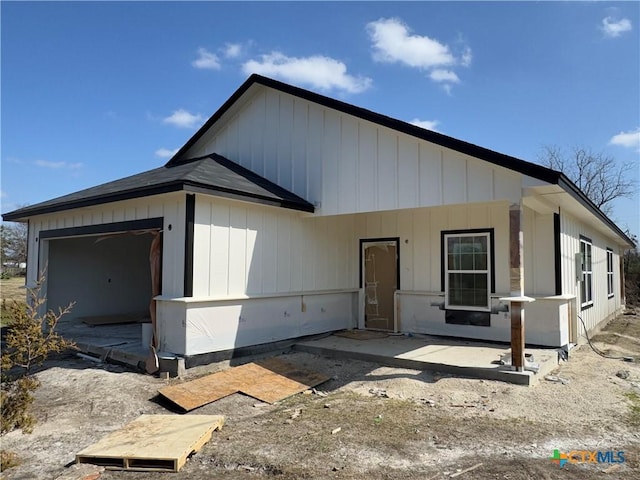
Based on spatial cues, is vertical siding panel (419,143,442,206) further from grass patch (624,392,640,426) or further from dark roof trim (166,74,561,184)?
grass patch (624,392,640,426)

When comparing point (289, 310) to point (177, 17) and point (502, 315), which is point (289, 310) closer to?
point (502, 315)

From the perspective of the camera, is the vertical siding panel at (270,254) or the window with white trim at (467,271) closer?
the vertical siding panel at (270,254)

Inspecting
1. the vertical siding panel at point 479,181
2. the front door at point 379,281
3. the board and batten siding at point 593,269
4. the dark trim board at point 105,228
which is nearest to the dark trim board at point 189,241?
the dark trim board at point 105,228

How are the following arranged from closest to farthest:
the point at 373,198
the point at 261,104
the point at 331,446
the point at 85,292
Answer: the point at 331,446 → the point at 373,198 → the point at 261,104 → the point at 85,292

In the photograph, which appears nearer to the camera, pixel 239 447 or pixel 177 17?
pixel 239 447

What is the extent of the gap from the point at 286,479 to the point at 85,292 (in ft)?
31.0

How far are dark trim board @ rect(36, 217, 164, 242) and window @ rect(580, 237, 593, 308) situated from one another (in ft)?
29.3

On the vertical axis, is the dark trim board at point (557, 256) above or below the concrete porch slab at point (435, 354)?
above

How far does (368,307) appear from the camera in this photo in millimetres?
10211

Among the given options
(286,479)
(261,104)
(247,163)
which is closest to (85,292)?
(247,163)

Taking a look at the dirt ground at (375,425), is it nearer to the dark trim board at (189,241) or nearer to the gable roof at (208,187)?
the dark trim board at (189,241)

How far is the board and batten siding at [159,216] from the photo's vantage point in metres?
6.92

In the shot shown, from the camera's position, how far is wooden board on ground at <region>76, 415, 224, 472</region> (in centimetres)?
383

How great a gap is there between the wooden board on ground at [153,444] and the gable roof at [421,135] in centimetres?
503
